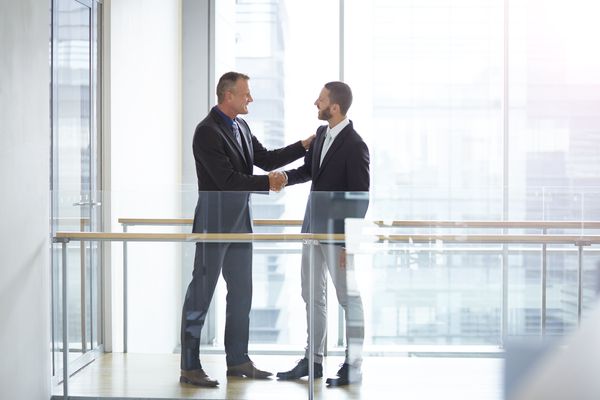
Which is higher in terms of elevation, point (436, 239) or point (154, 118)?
point (154, 118)

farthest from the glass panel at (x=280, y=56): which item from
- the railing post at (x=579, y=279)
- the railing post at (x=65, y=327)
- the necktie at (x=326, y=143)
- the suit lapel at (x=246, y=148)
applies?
the railing post at (x=579, y=279)

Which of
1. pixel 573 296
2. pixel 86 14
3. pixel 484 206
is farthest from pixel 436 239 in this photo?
pixel 86 14

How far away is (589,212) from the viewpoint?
A: 4293 mm

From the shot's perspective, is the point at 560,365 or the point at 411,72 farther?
the point at 411,72

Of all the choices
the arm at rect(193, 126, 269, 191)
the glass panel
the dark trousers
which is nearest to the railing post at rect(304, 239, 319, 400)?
the dark trousers

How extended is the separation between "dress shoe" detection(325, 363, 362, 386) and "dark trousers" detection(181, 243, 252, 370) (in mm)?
423

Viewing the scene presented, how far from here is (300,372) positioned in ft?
14.0

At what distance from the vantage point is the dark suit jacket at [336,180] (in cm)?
418

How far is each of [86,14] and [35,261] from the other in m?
1.83

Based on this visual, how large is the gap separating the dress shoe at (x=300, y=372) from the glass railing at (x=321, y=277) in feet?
0.12

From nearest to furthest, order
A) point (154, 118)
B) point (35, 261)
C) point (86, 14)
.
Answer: point (35, 261)
point (86, 14)
point (154, 118)

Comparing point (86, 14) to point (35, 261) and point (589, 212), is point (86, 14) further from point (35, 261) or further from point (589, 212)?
point (589, 212)

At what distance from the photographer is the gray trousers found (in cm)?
423

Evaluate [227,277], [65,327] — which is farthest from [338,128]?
[65,327]
